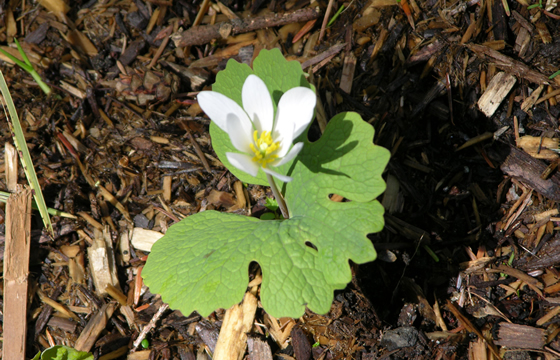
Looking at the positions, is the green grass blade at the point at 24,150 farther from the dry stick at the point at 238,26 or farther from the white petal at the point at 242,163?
the white petal at the point at 242,163

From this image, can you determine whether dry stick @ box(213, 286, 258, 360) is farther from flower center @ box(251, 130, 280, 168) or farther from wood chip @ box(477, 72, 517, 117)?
wood chip @ box(477, 72, 517, 117)

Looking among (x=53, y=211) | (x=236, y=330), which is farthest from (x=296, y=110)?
(x=53, y=211)

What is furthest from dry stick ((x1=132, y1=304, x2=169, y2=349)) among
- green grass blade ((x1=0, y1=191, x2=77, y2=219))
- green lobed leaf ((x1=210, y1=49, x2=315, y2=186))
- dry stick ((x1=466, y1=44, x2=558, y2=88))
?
dry stick ((x1=466, y1=44, x2=558, y2=88))

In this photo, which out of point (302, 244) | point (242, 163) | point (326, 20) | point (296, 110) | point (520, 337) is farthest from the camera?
point (326, 20)

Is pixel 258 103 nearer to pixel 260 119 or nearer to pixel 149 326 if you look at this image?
pixel 260 119

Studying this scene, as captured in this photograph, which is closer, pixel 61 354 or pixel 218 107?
pixel 218 107

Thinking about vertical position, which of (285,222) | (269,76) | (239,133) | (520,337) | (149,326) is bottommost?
(149,326)

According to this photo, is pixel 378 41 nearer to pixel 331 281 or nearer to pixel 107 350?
pixel 331 281

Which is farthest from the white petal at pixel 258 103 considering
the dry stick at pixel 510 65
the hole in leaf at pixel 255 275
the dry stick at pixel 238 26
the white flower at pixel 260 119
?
the dry stick at pixel 510 65
